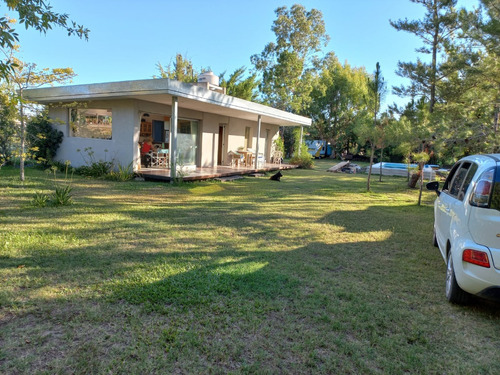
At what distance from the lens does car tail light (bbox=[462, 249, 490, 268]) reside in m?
2.95

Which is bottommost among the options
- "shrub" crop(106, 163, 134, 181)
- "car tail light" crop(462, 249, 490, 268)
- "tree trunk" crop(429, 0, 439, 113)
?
"car tail light" crop(462, 249, 490, 268)

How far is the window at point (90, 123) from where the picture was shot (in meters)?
13.0

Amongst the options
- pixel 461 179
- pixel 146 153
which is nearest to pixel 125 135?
pixel 146 153

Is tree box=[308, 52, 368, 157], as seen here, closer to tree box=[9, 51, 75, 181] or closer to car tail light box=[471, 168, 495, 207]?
tree box=[9, 51, 75, 181]

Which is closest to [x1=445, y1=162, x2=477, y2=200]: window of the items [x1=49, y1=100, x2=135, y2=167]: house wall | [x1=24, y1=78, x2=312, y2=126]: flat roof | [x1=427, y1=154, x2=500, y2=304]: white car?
[x1=427, y1=154, x2=500, y2=304]: white car

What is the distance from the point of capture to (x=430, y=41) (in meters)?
14.1

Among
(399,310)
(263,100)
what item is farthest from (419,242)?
(263,100)

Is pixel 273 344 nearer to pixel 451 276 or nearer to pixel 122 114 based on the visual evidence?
pixel 451 276

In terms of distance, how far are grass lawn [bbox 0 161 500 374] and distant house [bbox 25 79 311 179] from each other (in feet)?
18.5

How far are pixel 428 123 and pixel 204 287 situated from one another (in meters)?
10.7

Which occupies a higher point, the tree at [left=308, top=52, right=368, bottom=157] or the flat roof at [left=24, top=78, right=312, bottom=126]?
the tree at [left=308, top=52, right=368, bottom=157]

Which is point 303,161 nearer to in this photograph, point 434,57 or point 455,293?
point 434,57

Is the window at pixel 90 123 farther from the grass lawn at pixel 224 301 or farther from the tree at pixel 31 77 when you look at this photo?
the grass lawn at pixel 224 301

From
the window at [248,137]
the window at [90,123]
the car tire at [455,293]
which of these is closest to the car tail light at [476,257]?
the car tire at [455,293]
